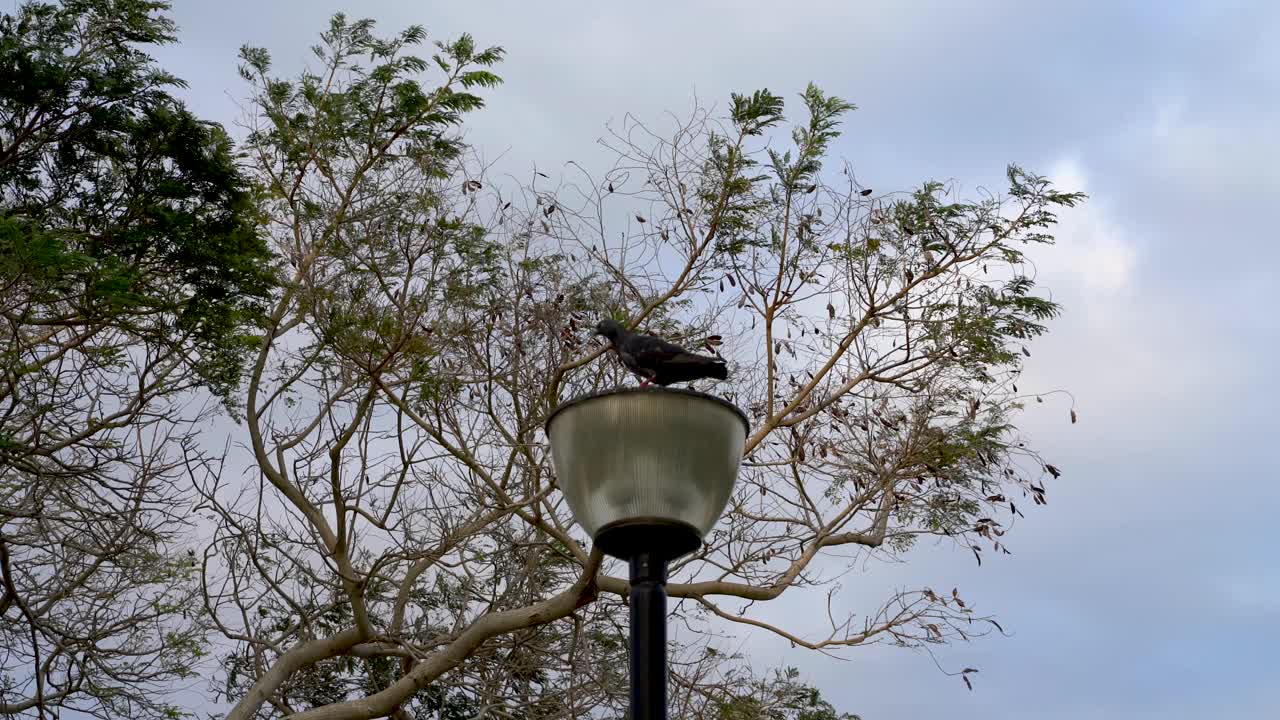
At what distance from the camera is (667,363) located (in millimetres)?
4629

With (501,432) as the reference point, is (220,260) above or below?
above

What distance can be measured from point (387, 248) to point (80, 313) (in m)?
2.52

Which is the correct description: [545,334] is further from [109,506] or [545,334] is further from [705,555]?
[109,506]

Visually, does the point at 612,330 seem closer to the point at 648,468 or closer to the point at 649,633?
the point at 648,468

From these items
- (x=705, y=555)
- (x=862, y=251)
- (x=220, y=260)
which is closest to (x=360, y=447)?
(x=220, y=260)

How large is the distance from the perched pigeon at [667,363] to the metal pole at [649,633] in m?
0.88

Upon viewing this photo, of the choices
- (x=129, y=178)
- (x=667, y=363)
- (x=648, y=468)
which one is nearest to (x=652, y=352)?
(x=667, y=363)

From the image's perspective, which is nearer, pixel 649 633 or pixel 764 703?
pixel 649 633

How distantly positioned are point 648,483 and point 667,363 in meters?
0.81

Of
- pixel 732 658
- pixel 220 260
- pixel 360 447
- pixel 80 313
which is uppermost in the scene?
pixel 220 260

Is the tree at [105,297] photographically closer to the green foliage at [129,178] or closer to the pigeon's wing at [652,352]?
the green foliage at [129,178]

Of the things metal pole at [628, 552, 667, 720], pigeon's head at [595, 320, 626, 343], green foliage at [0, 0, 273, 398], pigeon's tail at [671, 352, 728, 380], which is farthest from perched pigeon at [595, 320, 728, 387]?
green foliage at [0, 0, 273, 398]

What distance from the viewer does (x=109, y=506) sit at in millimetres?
10234

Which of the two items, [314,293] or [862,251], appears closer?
[862,251]
